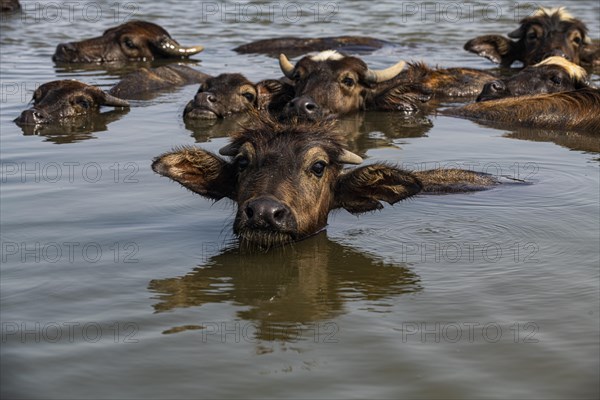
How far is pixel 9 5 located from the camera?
23.1 metres

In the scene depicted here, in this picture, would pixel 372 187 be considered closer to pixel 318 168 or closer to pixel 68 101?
pixel 318 168

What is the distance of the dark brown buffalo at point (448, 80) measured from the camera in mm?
14461

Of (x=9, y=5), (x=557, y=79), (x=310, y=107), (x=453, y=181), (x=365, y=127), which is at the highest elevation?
(x=9, y=5)

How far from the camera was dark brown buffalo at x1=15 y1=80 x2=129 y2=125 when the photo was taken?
40.4ft

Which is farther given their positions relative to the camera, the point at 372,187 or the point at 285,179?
the point at 372,187

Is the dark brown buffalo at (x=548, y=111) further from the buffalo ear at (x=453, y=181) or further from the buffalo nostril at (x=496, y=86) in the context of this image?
the buffalo ear at (x=453, y=181)

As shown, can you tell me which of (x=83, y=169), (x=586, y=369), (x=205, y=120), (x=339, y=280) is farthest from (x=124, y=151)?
(x=586, y=369)

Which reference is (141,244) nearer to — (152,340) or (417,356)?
(152,340)

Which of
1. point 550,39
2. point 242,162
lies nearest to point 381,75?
point 550,39

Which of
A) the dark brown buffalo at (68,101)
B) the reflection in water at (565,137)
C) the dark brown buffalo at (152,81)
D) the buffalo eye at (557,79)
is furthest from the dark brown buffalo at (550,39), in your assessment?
the dark brown buffalo at (68,101)

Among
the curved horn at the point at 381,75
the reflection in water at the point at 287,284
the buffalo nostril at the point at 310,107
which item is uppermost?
the curved horn at the point at 381,75

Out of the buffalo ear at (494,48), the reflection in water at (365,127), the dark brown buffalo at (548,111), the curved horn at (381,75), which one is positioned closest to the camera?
the reflection in water at (365,127)

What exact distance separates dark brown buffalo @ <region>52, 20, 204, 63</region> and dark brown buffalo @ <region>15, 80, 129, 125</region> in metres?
4.12

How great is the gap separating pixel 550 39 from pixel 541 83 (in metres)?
2.89
